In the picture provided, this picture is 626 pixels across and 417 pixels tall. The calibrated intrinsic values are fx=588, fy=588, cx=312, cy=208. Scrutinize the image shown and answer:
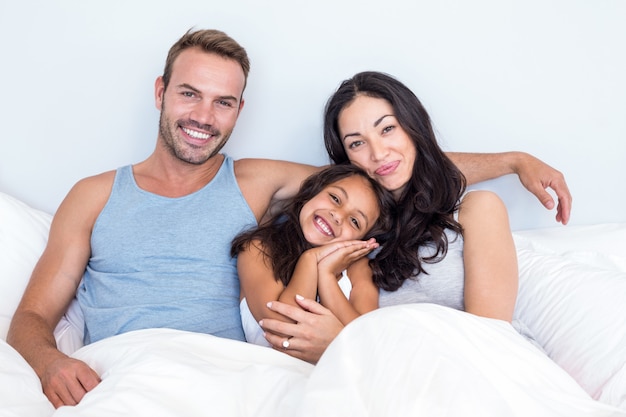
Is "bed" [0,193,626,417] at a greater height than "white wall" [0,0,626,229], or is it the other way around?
"white wall" [0,0,626,229]

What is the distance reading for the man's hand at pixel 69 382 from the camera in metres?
1.26

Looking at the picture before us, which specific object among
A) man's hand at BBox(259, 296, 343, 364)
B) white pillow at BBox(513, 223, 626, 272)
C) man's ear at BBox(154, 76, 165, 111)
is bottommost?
man's hand at BBox(259, 296, 343, 364)

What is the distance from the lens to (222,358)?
1226mm

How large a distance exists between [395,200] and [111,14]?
113cm

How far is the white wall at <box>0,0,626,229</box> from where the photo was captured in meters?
1.98

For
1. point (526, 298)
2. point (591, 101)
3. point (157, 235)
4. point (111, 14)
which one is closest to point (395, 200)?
point (526, 298)

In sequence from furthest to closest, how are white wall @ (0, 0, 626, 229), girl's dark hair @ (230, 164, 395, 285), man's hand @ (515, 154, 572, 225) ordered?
white wall @ (0, 0, 626, 229) < man's hand @ (515, 154, 572, 225) < girl's dark hair @ (230, 164, 395, 285)

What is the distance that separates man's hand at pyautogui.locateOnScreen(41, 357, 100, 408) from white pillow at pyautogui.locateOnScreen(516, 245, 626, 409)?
1.08 meters

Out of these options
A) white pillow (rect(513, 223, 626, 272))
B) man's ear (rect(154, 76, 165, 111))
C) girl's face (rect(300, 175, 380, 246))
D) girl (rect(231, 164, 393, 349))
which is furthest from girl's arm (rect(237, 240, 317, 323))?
white pillow (rect(513, 223, 626, 272))

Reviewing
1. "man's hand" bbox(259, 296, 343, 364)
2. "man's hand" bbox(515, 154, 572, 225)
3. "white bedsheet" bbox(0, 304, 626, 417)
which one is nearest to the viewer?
"white bedsheet" bbox(0, 304, 626, 417)

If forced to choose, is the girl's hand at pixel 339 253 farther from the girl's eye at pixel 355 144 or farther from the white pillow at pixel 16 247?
the white pillow at pixel 16 247

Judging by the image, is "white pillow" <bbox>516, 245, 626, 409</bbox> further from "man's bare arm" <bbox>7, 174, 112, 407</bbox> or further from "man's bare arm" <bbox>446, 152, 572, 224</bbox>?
"man's bare arm" <bbox>7, 174, 112, 407</bbox>

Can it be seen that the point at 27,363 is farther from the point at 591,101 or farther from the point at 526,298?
the point at 591,101

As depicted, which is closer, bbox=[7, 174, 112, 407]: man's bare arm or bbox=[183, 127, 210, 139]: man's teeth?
bbox=[7, 174, 112, 407]: man's bare arm
